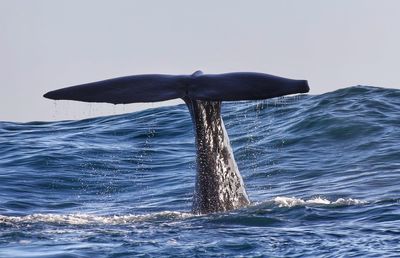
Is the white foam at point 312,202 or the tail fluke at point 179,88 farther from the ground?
the tail fluke at point 179,88

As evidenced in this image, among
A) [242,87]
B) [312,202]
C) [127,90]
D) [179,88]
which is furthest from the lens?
[312,202]

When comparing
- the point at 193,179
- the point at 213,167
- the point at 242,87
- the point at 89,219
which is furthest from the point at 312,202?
the point at 193,179

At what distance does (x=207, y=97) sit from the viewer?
39.2 feet

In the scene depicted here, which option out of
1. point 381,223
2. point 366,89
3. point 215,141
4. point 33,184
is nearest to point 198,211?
point 215,141

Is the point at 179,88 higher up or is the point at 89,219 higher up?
the point at 179,88

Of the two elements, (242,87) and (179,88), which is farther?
(179,88)

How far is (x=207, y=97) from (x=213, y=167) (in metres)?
1.15

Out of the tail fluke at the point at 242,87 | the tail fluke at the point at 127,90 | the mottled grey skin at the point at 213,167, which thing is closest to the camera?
the tail fluke at the point at 242,87

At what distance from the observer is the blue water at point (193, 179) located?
1091 centimetres

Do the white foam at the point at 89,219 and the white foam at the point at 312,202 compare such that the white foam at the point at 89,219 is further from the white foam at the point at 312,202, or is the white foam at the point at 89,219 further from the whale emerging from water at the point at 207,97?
the white foam at the point at 312,202

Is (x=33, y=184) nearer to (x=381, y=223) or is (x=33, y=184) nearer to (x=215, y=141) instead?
(x=215, y=141)

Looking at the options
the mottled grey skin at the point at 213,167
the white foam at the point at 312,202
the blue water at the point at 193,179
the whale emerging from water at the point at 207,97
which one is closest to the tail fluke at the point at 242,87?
A: the whale emerging from water at the point at 207,97

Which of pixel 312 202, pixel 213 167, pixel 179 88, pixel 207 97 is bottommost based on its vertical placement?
pixel 312 202

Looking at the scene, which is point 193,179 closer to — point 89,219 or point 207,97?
point 89,219
